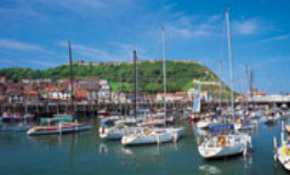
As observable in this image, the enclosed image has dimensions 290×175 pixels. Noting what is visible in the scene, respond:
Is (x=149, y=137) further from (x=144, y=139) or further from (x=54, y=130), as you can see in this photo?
(x=54, y=130)

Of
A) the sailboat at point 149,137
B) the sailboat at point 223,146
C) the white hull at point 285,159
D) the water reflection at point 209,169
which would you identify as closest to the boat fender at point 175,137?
the sailboat at point 149,137

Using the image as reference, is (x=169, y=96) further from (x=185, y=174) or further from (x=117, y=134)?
(x=185, y=174)

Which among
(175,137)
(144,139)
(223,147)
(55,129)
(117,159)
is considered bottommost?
(117,159)

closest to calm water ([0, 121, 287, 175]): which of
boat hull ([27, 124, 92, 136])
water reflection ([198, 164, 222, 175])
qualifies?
water reflection ([198, 164, 222, 175])

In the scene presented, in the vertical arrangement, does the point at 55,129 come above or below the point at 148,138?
above

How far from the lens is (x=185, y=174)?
81.9 ft

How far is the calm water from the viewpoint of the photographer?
26.4m

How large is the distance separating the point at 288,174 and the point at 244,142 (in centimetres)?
729

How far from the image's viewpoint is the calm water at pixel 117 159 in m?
26.4

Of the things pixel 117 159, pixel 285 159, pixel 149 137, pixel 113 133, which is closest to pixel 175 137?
pixel 149 137

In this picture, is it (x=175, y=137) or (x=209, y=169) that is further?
(x=175, y=137)

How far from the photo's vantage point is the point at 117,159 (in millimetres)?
31312

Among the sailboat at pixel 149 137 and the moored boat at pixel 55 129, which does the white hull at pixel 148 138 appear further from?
the moored boat at pixel 55 129

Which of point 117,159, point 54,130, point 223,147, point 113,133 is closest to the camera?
point 223,147
